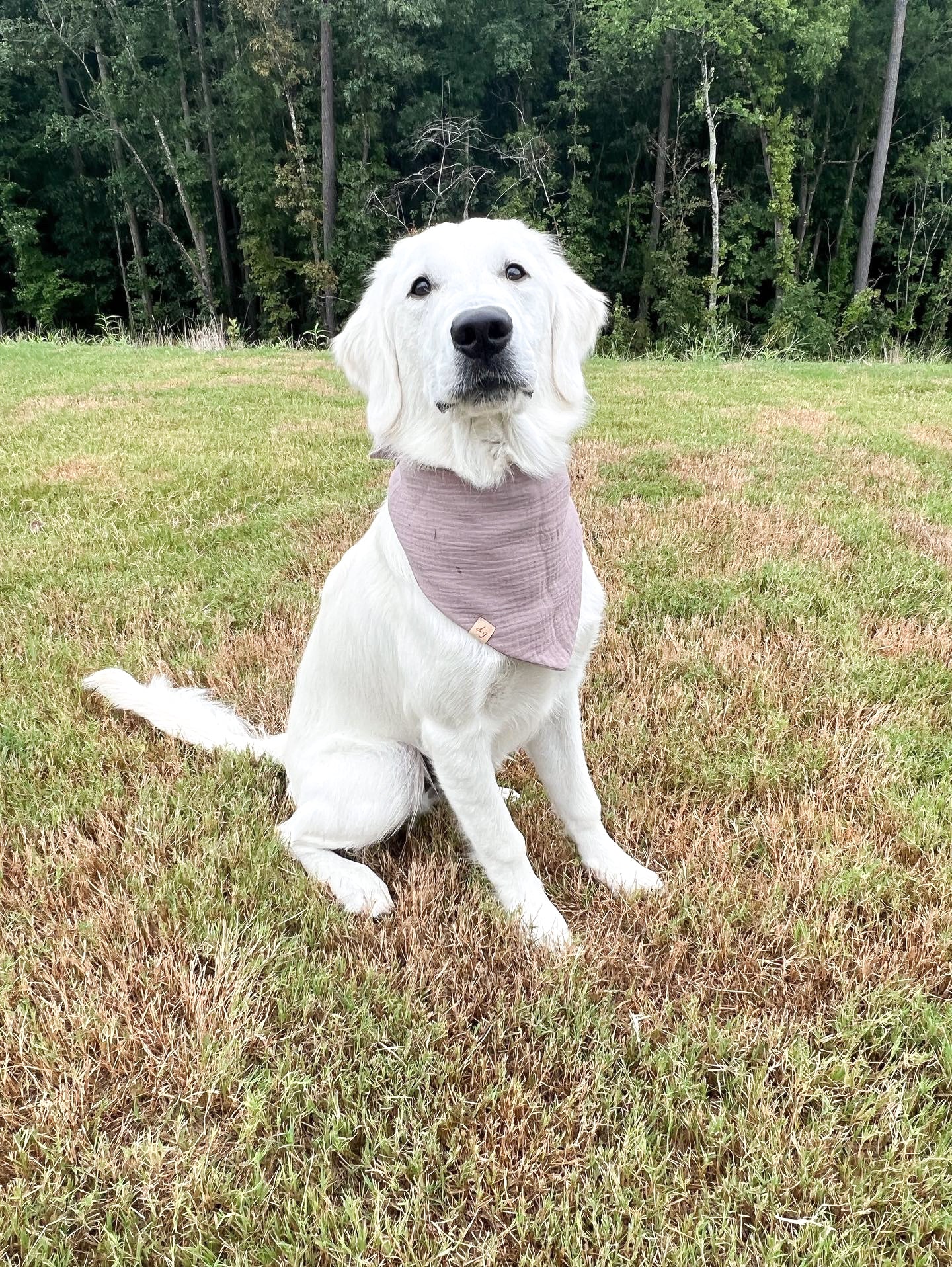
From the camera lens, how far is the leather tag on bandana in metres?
1.65

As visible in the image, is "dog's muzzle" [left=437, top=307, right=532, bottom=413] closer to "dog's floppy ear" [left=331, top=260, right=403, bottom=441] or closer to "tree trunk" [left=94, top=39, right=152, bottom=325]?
"dog's floppy ear" [left=331, top=260, right=403, bottom=441]

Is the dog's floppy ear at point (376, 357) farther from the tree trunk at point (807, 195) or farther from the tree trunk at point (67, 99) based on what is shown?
the tree trunk at point (67, 99)

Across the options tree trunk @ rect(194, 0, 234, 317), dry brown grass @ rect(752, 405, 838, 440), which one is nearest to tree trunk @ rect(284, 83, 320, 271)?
tree trunk @ rect(194, 0, 234, 317)

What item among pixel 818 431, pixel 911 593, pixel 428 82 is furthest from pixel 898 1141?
pixel 428 82

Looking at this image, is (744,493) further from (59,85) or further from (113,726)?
(59,85)

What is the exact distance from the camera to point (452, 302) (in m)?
1.68

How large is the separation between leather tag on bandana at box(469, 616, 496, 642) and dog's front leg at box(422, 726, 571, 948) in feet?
0.77

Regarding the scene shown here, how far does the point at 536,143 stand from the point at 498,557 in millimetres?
25680

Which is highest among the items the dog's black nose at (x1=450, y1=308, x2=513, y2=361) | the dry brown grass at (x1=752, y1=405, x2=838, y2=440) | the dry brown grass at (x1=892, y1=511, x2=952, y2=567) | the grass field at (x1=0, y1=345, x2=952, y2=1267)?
the dog's black nose at (x1=450, y1=308, x2=513, y2=361)

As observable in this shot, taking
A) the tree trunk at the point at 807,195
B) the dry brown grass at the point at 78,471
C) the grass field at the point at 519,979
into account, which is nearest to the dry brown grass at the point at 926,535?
the grass field at the point at 519,979

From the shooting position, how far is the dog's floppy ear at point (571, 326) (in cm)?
190

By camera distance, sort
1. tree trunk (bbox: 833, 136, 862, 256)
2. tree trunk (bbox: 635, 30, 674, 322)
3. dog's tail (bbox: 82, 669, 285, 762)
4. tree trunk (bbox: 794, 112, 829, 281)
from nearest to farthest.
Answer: dog's tail (bbox: 82, 669, 285, 762) < tree trunk (bbox: 635, 30, 674, 322) < tree trunk (bbox: 833, 136, 862, 256) < tree trunk (bbox: 794, 112, 829, 281)

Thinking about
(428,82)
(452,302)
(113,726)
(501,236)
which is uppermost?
(428,82)

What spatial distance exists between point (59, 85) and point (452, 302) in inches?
1395
